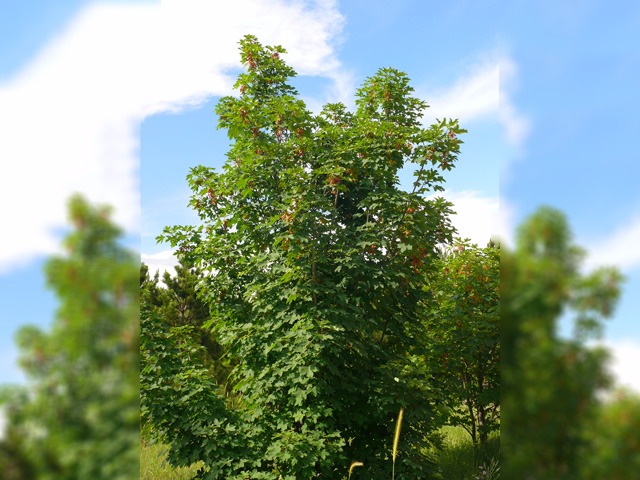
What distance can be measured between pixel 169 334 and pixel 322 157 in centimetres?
202

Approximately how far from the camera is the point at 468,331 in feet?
20.9

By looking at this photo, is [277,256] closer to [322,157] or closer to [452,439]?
[322,157]

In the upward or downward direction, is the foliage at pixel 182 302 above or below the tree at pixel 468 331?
above

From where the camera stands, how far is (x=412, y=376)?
4934 mm

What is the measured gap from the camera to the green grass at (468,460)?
234 inches
